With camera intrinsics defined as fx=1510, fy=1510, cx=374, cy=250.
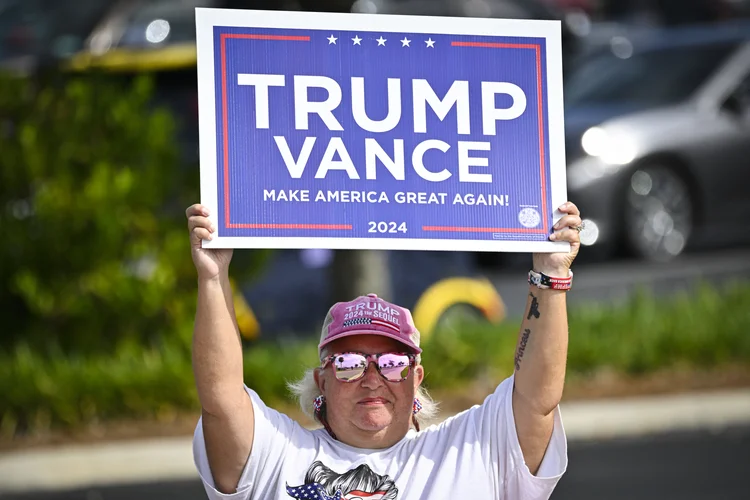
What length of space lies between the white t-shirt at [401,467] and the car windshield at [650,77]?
32.2 feet

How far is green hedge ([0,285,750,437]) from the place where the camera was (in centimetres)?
968

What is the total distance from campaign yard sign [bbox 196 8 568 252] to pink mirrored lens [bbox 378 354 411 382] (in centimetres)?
29

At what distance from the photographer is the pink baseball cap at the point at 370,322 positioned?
12.9 ft

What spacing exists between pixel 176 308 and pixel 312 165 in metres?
6.66

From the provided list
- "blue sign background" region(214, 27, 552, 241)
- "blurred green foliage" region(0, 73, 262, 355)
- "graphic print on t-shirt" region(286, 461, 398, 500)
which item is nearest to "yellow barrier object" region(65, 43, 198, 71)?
"blurred green foliage" region(0, 73, 262, 355)

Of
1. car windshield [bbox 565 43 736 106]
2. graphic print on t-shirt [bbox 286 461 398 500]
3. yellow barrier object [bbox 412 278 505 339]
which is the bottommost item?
graphic print on t-shirt [bbox 286 461 398 500]

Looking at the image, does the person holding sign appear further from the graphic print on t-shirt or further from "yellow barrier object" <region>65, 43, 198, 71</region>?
"yellow barrier object" <region>65, 43, 198, 71</region>

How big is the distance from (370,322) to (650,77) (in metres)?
10.1

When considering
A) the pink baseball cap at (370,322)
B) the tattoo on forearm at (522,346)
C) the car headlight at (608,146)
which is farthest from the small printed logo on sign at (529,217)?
the car headlight at (608,146)

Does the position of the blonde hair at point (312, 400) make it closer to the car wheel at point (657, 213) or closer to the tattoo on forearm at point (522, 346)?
the tattoo on forearm at point (522, 346)

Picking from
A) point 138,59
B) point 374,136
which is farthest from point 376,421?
point 138,59

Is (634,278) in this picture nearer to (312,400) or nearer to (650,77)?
(650,77)

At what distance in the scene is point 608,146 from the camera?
1286 centimetres

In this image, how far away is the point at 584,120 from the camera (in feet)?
43.0
